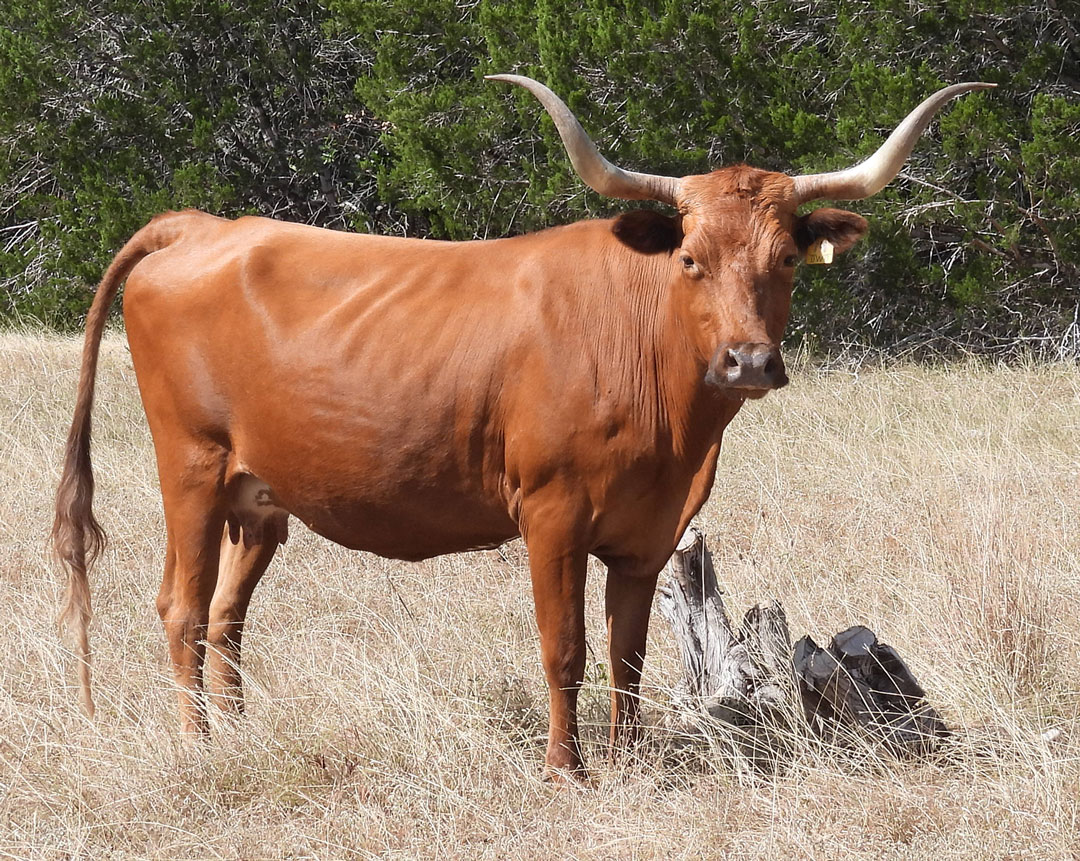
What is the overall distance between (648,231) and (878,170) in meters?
0.71

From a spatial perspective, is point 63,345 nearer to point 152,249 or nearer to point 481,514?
point 152,249

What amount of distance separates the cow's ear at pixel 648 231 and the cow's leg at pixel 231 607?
1.86 meters

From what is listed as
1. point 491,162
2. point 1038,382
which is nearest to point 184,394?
point 1038,382

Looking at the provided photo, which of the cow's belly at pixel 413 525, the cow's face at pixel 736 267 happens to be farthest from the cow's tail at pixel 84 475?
the cow's face at pixel 736 267

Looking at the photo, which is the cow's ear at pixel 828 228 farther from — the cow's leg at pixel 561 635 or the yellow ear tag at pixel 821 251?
the cow's leg at pixel 561 635

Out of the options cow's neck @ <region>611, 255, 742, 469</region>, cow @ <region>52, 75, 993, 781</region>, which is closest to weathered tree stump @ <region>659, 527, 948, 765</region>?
cow @ <region>52, 75, 993, 781</region>

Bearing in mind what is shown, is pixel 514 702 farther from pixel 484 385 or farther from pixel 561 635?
pixel 484 385

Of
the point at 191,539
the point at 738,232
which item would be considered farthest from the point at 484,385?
the point at 191,539

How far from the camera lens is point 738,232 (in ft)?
12.5

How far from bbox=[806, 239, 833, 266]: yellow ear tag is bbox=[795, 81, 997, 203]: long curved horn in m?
0.15

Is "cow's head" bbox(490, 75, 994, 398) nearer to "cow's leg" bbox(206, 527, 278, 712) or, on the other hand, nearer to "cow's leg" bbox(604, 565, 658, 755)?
"cow's leg" bbox(604, 565, 658, 755)

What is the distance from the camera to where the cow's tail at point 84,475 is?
4.86m

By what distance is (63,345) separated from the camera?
12.5 meters

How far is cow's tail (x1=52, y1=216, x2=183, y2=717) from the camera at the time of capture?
4.86 meters
